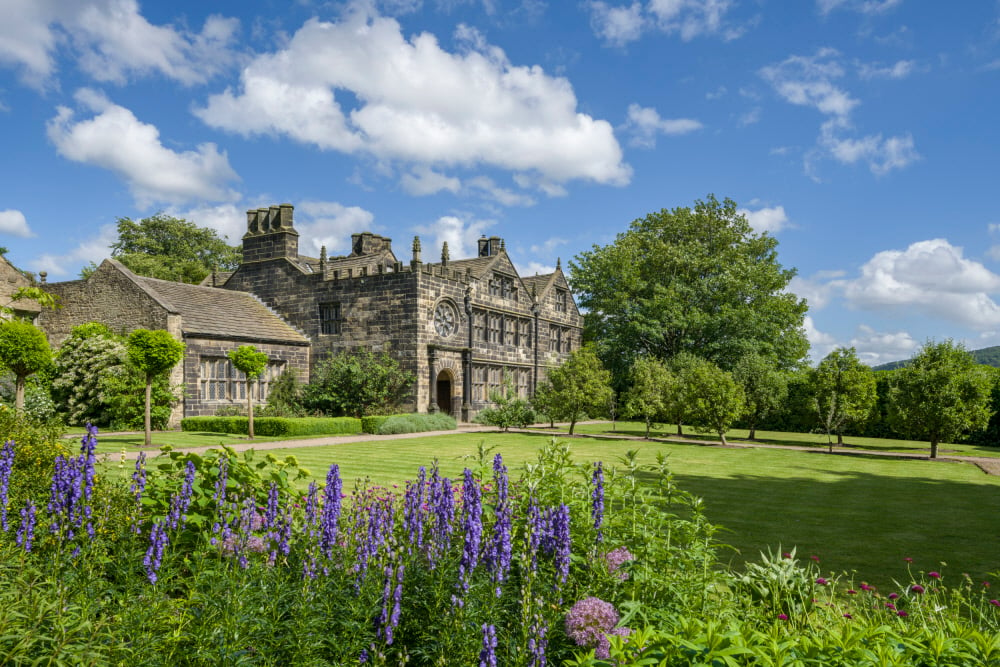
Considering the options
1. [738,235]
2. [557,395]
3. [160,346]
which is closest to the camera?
[160,346]

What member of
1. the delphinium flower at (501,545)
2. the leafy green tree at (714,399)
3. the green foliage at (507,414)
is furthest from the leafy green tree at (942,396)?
the delphinium flower at (501,545)

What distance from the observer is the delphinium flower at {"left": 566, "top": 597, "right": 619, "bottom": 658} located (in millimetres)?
3945

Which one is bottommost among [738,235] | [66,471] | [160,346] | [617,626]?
[617,626]

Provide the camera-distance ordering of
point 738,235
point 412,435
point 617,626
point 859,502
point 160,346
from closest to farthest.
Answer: point 617,626 < point 859,502 < point 160,346 < point 412,435 < point 738,235

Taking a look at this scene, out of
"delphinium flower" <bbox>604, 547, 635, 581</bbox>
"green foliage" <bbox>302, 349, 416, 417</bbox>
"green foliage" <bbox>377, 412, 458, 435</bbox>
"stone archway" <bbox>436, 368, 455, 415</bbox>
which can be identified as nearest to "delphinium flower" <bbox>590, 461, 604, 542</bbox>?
"delphinium flower" <bbox>604, 547, 635, 581</bbox>

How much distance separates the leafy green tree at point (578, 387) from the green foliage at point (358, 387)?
7.15 meters

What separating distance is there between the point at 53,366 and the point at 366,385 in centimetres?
1314

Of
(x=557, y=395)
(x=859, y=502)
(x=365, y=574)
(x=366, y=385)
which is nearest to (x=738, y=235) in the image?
(x=557, y=395)

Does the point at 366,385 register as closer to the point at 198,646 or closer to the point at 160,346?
the point at 160,346

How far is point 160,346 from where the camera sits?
1978 centimetres

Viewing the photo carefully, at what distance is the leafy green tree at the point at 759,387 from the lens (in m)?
29.2

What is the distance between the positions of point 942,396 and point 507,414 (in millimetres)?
17939

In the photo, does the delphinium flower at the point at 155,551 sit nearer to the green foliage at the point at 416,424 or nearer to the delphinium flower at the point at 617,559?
the delphinium flower at the point at 617,559

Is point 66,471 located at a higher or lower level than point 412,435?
higher
